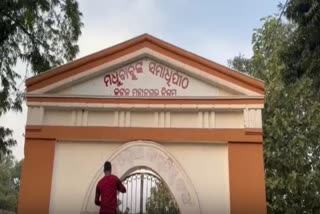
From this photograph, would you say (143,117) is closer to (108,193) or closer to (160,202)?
(108,193)

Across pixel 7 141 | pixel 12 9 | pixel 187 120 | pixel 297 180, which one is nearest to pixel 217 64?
pixel 187 120

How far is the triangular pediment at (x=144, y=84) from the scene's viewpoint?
28.0 ft

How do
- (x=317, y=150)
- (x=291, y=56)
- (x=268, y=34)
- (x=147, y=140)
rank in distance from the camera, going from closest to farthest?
(x=147, y=140) < (x=291, y=56) < (x=317, y=150) < (x=268, y=34)

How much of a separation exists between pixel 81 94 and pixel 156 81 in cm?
138

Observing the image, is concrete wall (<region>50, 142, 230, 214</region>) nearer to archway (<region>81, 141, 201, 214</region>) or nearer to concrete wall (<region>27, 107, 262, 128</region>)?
archway (<region>81, 141, 201, 214</region>)

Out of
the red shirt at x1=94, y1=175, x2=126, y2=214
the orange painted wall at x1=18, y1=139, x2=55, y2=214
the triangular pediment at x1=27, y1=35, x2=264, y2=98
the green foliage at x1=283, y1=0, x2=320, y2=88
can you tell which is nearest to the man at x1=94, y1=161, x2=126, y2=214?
the red shirt at x1=94, y1=175, x2=126, y2=214

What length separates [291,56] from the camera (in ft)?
31.9

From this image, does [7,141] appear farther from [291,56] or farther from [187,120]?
[291,56]

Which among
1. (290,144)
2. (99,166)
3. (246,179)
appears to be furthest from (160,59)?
(290,144)

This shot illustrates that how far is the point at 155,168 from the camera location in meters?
8.19

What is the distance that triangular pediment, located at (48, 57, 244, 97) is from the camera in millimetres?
8539

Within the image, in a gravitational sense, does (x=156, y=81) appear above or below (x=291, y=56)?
below

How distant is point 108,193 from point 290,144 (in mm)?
7799

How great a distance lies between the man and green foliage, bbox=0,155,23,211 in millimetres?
27543
